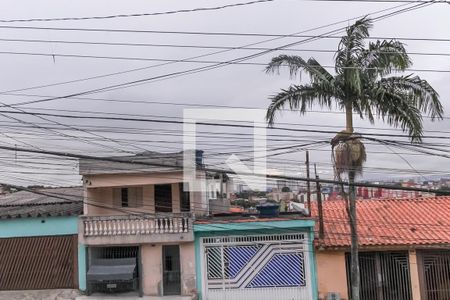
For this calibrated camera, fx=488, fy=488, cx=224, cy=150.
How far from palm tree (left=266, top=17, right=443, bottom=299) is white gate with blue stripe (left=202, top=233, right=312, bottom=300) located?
4.09m

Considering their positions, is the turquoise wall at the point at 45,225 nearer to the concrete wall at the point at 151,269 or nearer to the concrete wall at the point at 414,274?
the concrete wall at the point at 151,269

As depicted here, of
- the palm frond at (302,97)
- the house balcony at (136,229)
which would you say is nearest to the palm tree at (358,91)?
the palm frond at (302,97)

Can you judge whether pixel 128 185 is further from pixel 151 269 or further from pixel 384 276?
pixel 384 276

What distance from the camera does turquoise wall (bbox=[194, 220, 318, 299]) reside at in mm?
15805

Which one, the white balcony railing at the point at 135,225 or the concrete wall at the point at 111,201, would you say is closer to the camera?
the white balcony railing at the point at 135,225

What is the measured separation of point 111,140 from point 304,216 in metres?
7.26

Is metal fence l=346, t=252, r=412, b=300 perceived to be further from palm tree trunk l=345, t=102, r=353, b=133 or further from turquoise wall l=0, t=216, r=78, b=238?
turquoise wall l=0, t=216, r=78, b=238

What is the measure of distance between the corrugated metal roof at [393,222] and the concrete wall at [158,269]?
4.37 metres

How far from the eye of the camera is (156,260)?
16453 mm

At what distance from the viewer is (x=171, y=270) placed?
17297mm

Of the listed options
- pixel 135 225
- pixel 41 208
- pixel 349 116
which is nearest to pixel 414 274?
pixel 349 116

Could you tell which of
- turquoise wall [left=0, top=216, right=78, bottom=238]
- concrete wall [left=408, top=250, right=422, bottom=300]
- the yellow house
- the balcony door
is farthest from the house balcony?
concrete wall [left=408, top=250, right=422, bottom=300]

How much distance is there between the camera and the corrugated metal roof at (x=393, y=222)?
611 inches

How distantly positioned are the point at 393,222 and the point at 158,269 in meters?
8.26
